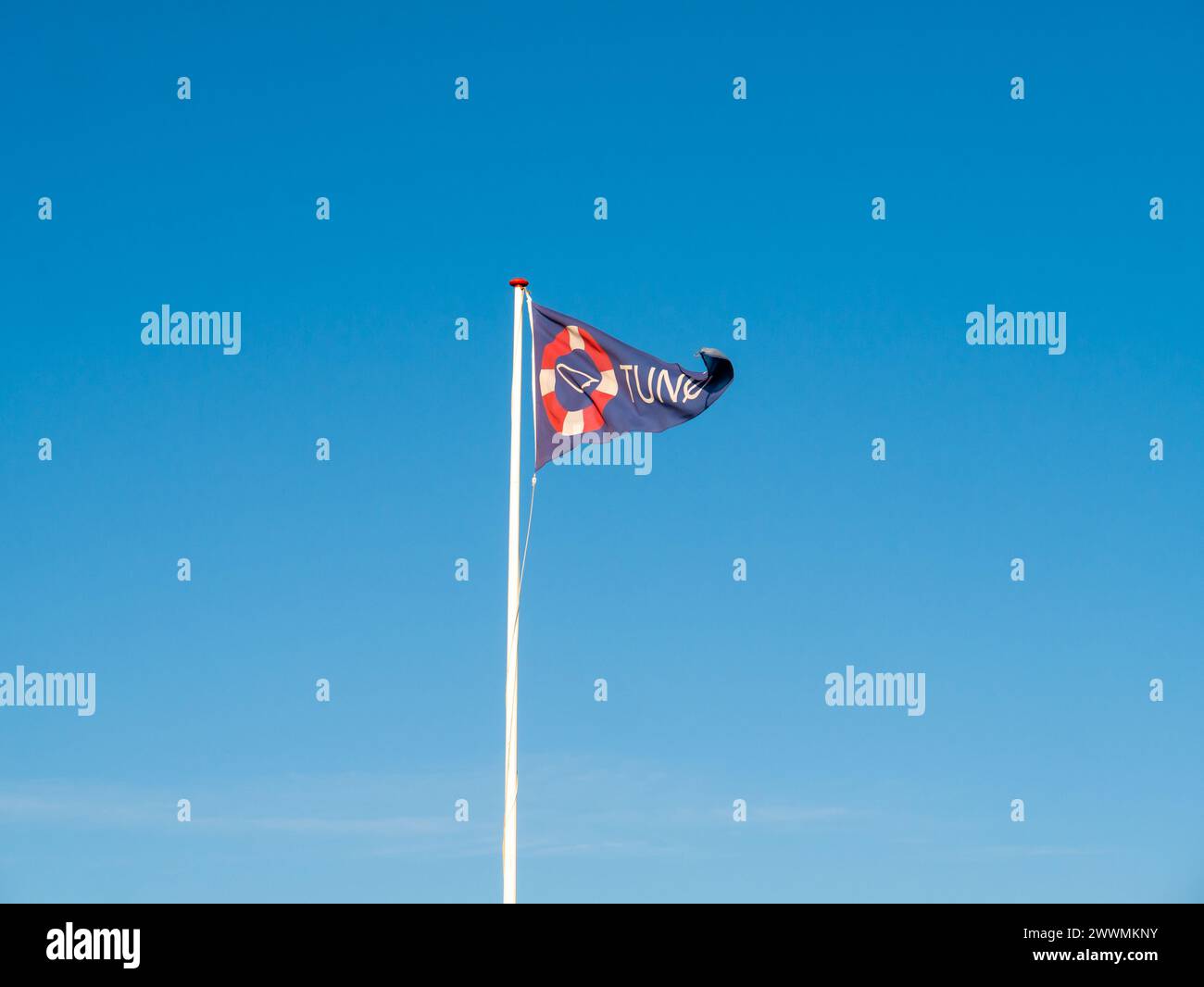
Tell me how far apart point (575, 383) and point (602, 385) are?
53 cm

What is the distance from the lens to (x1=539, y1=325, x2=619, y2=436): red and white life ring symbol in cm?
3234

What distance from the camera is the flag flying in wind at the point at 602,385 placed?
32.4 metres

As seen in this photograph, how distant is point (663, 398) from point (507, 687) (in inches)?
261

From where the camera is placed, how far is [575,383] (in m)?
32.6

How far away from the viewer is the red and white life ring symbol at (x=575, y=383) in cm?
3234

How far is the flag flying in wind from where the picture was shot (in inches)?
1275
